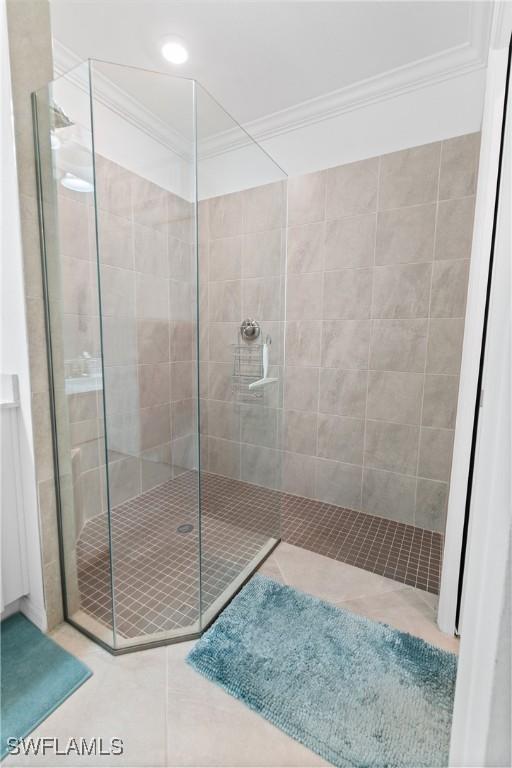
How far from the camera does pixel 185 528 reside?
189cm

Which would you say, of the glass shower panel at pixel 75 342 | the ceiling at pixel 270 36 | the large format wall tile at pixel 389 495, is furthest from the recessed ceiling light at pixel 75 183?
the large format wall tile at pixel 389 495

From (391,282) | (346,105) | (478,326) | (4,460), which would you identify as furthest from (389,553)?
(346,105)

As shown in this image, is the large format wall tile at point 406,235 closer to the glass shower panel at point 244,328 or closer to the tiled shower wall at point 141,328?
the glass shower panel at point 244,328

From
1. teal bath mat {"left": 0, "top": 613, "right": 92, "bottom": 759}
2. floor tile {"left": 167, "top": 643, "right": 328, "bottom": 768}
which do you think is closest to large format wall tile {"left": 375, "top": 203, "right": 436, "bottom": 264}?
floor tile {"left": 167, "top": 643, "right": 328, "bottom": 768}

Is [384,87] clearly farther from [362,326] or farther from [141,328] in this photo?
[141,328]

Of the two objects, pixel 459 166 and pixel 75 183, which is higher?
pixel 459 166

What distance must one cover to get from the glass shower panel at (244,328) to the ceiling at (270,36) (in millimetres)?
396

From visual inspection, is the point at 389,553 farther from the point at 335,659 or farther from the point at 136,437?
the point at 136,437

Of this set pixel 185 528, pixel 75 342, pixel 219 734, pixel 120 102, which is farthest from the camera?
pixel 185 528

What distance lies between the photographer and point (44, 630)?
1.30 meters

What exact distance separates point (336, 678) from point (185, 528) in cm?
101

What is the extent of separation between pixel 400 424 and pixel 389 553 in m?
0.73

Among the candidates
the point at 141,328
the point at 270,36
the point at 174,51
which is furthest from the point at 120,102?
the point at 141,328

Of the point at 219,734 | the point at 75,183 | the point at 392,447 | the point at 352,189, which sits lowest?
the point at 219,734
